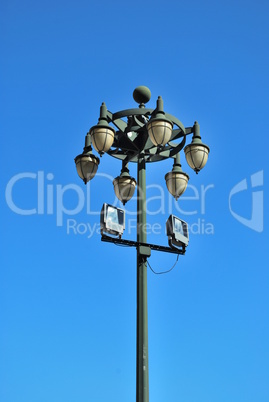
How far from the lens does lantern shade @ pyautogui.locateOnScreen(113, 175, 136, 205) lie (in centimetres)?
1022

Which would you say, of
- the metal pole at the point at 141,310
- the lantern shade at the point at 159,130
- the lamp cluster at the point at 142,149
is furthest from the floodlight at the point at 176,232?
the lantern shade at the point at 159,130

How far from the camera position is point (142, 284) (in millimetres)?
8172

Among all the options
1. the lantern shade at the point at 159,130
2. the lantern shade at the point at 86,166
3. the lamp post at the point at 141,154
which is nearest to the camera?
the lamp post at the point at 141,154

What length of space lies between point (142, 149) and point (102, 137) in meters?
1.05

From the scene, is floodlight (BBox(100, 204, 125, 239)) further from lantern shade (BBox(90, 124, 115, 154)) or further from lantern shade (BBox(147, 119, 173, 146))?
lantern shade (BBox(147, 119, 173, 146))

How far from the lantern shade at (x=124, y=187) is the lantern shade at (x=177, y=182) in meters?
0.85

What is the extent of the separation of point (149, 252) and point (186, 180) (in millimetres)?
1938

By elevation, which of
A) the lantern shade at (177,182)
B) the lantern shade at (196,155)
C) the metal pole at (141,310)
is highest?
the lantern shade at (196,155)

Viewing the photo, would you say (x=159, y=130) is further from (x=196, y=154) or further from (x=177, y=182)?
(x=177, y=182)

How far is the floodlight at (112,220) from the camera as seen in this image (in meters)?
8.16

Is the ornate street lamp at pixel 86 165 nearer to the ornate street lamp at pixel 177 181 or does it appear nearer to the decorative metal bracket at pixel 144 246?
the ornate street lamp at pixel 177 181

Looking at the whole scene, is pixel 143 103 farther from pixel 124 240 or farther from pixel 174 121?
pixel 124 240

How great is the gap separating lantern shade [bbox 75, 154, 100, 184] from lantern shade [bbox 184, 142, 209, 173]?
1.62 m

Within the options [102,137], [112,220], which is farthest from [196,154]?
[112,220]
